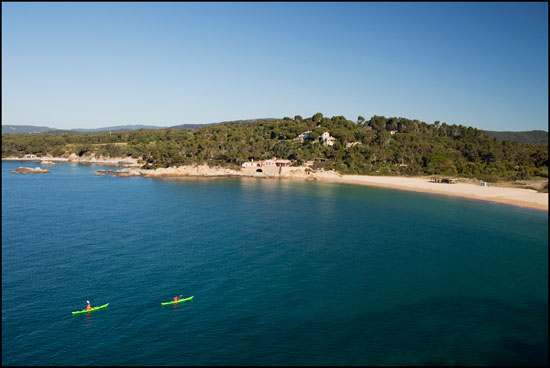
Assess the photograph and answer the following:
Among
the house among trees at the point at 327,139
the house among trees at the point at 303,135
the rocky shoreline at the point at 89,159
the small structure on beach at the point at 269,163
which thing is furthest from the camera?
the rocky shoreline at the point at 89,159

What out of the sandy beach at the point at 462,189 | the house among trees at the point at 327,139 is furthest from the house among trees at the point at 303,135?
the sandy beach at the point at 462,189

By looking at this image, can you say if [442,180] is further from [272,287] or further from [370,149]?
[272,287]

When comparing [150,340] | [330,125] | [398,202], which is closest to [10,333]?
[150,340]

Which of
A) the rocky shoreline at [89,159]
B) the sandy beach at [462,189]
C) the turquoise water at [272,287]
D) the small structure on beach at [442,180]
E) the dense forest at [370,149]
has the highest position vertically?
the dense forest at [370,149]

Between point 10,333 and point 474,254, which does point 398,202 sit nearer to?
point 474,254

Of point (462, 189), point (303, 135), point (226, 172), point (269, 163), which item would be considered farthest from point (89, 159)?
point (462, 189)

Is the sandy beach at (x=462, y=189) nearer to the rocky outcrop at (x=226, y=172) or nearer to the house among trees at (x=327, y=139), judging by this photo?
the rocky outcrop at (x=226, y=172)

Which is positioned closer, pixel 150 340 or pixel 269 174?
pixel 150 340
